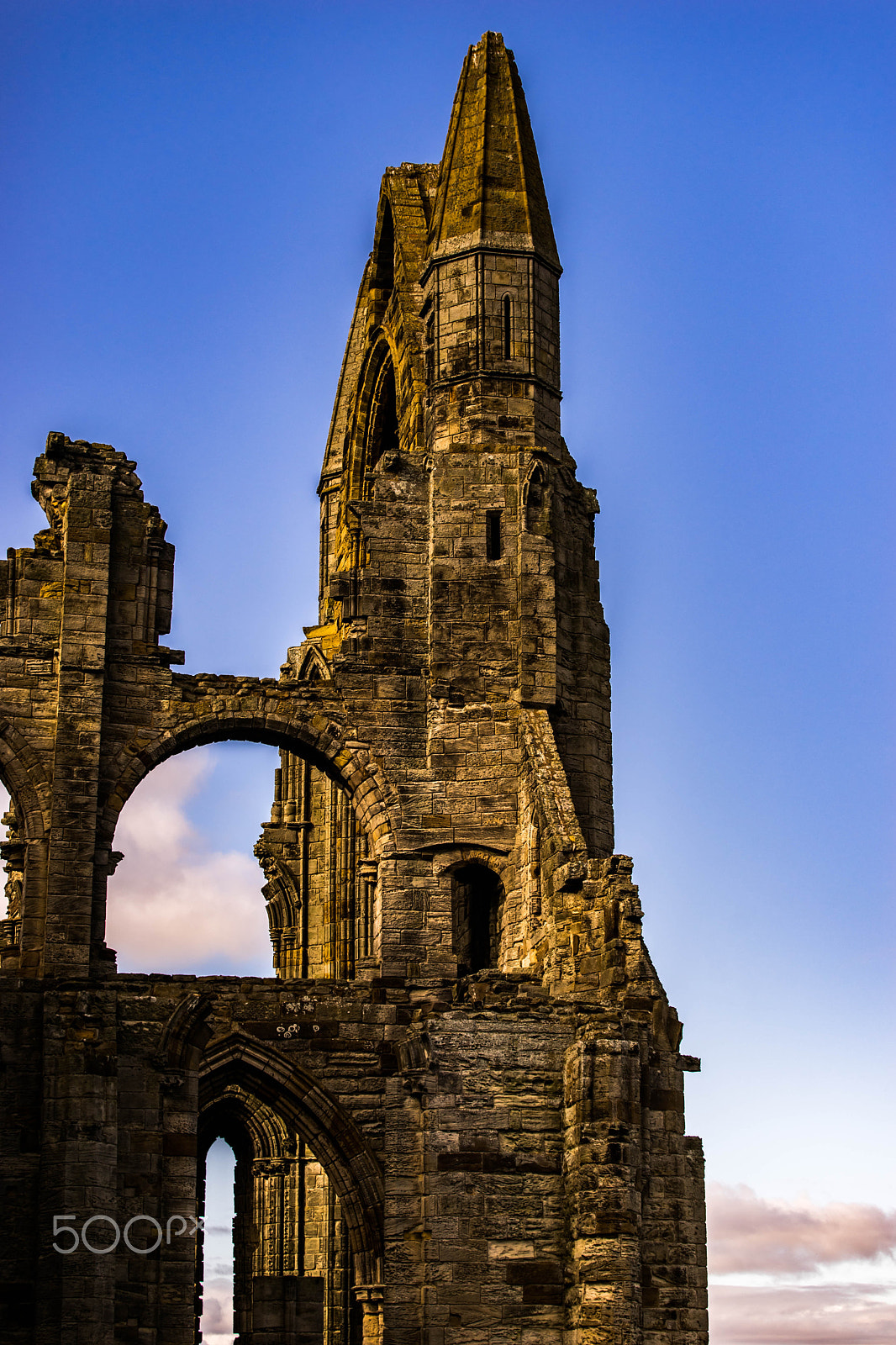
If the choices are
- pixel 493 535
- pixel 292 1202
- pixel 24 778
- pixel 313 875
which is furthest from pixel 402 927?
pixel 292 1202

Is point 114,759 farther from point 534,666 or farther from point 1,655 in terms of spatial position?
point 534,666

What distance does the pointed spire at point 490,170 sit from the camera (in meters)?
34.3

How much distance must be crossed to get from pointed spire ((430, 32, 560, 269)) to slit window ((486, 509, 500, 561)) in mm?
3554

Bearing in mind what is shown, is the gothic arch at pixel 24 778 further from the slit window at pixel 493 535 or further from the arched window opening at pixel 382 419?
the arched window opening at pixel 382 419

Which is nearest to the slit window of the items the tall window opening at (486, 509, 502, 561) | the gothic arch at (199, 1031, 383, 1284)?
the tall window opening at (486, 509, 502, 561)

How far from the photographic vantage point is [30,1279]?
2816cm

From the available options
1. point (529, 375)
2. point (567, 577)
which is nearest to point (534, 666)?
point (567, 577)

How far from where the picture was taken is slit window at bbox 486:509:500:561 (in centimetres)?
3312

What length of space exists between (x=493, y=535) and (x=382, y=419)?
7.86 m

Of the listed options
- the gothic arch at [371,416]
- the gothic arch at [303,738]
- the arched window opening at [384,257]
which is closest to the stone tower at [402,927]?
the gothic arch at [303,738]

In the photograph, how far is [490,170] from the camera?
34719 millimetres

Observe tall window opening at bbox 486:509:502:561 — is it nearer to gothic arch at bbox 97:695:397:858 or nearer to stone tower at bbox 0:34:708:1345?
stone tower at bbox 0:34:708:1345

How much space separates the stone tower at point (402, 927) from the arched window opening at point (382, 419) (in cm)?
191

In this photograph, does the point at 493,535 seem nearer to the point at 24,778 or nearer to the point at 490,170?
the point at 490,170
